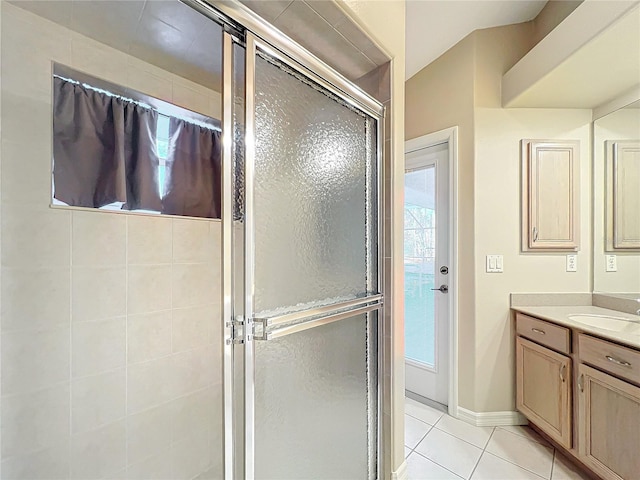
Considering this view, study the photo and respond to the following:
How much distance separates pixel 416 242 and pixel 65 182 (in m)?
2.42

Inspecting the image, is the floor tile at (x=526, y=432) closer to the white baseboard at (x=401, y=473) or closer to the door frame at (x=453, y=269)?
the door frame at (x=453, y=269)

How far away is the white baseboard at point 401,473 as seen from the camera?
1.66 meters

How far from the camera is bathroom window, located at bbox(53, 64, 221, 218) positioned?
1462mm

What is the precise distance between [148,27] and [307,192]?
106 cm

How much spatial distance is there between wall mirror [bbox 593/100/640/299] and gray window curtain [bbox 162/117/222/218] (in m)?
2.60

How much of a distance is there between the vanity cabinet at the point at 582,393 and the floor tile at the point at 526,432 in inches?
3.1

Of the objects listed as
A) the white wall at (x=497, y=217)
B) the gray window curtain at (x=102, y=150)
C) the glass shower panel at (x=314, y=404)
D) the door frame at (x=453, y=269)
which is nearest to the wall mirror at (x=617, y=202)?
the white wall at (x=497, y=217)

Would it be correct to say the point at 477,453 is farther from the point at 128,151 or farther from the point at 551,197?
the point at 128,151

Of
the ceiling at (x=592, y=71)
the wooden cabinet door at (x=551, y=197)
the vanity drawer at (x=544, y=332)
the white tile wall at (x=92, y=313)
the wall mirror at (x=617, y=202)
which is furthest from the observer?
the wooden cabinet door at (x=551, y=197)

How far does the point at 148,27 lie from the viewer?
148 cm

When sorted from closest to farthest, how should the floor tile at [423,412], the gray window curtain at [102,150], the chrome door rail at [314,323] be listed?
1. the chrome door rail at [314,323]
2. the gray window curtain at [102,150]
3. the floor tile at [423,412]

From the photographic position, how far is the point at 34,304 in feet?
4.37

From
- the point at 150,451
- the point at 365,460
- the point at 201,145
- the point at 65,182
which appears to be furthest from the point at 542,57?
the point at 150,451

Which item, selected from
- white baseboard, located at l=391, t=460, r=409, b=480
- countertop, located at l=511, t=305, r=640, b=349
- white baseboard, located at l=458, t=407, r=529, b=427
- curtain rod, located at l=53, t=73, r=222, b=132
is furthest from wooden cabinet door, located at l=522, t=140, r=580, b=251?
curtain rod, located at l=53, t=73, r=222, b=132
